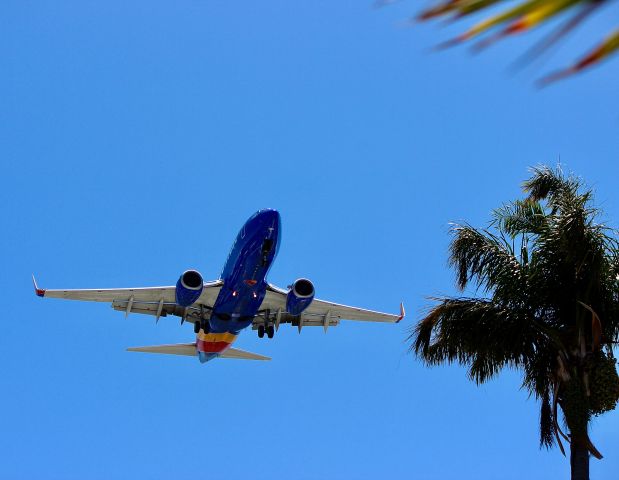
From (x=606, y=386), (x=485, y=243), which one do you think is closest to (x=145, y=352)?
(x=485, y=243)

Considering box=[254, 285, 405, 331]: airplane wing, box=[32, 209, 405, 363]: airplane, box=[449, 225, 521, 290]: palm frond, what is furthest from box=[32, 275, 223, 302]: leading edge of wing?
box=[449, 225, 521, 290]: palm frond

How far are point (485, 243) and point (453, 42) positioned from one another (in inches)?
600

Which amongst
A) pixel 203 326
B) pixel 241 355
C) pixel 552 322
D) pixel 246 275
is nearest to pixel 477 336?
pixel 552 322

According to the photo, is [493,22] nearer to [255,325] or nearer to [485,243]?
[485,243]

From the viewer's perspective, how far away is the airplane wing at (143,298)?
3556 centimetres

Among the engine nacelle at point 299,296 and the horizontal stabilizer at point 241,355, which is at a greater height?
the engine nacelle at point 299,296

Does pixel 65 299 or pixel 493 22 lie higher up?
pixel 65 299

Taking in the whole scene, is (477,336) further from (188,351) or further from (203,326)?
(188,351)

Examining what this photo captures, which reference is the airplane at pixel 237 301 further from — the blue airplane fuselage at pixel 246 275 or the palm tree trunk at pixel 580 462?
the palm tree trunk at pixel 580 462

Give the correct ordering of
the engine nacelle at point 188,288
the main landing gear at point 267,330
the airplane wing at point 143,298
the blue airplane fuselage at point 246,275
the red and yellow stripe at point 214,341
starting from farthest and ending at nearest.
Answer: the main landing gear at point 267,330 → the red and yellow stripe at point 214,341 → the airplane wing at point 143,298 → the engine nacelle at point 188,288 → the blue airplane fuselage at point 246,275

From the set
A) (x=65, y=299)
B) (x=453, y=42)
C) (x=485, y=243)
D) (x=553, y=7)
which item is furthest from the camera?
(x=65, y=299)

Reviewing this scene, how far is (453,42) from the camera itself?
4.95 ft

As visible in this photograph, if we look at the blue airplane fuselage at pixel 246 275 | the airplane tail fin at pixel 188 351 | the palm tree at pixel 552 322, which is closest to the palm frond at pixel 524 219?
the palm tree at pixel 552 322

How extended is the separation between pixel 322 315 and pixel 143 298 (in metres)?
8.80
